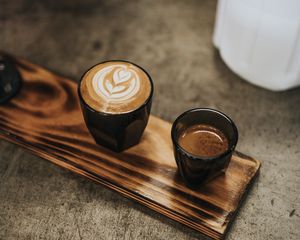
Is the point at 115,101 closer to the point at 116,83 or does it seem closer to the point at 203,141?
the point at 116,83

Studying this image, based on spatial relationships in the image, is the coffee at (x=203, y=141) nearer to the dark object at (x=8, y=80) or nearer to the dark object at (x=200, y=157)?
the dark object at (x=200, y=157)

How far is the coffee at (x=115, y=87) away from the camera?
0.77 metres

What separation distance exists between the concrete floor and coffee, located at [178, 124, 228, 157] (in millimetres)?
152

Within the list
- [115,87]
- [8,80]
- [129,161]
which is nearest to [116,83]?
[115,87]

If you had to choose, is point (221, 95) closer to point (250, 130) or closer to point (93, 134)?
point (250, 130)

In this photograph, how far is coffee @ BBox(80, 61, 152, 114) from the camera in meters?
0.77

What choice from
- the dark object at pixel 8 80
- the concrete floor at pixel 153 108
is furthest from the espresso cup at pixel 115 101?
the dark object at pixel 8 80

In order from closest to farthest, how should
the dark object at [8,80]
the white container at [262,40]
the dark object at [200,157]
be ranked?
1. the dark object at [200,157]
2. the white container at [262,40]
3. the dark object at [8,80]

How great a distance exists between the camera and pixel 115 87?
2.62 feet

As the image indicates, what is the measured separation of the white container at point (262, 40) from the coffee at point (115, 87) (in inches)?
12.3

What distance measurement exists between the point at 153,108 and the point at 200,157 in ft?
1.10

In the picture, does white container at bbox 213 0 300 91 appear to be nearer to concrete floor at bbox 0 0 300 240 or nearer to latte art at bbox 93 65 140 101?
concrete floor at bbox 0 0 300 240

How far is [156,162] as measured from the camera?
2.82ft

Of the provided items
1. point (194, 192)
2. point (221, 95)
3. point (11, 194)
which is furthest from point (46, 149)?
point (221, 95)
